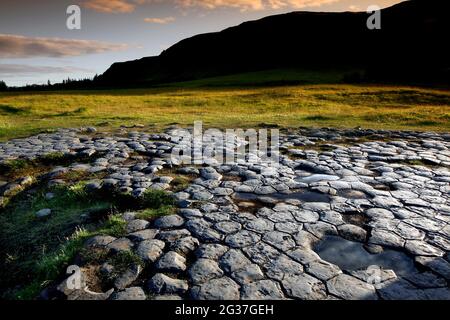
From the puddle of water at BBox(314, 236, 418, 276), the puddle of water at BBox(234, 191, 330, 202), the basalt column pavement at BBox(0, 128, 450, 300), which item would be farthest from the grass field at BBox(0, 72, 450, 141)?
the puddle of water at BBox(314, 236, 418, 276)

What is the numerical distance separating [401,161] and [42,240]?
21.6 ft

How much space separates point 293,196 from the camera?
524 cm

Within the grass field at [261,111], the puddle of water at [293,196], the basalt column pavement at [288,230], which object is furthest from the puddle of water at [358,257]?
the grass field at [261,111]

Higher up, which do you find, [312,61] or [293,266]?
[312,61]

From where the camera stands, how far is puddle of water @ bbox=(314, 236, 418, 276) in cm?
342

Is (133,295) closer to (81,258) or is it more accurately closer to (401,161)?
(81,258)

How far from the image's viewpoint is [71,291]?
3.01 m

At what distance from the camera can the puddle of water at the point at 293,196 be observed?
509 cm

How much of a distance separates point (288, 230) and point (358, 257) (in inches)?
31.2

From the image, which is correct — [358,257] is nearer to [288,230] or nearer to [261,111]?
[288,230]

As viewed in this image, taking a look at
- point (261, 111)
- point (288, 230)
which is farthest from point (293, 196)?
point (261, 111)

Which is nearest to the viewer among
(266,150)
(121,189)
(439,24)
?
(121,189)
